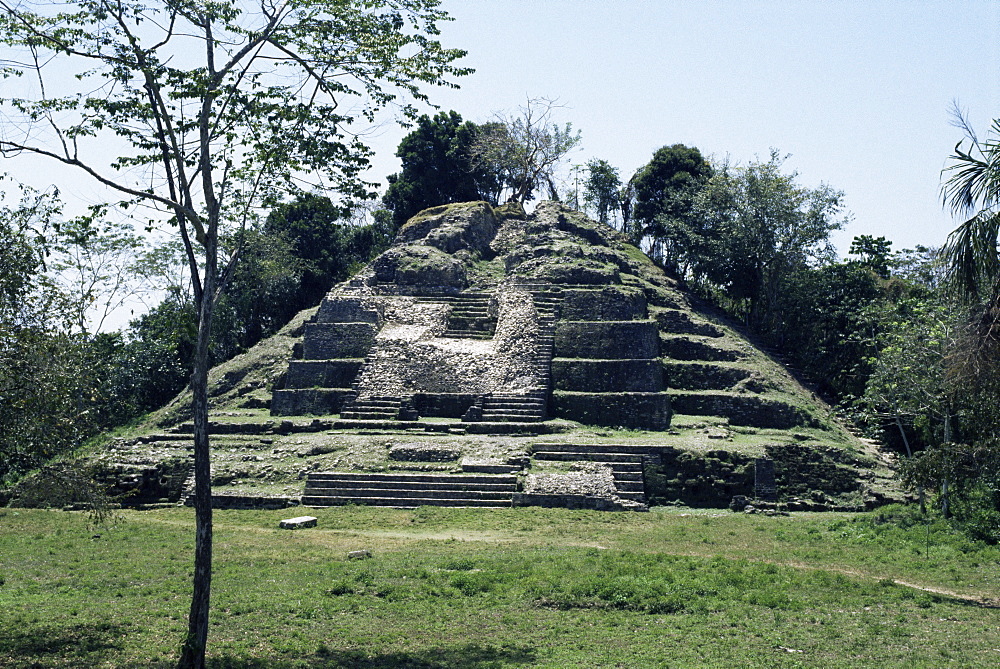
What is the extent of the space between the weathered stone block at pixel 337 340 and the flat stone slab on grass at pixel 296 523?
1260 cm

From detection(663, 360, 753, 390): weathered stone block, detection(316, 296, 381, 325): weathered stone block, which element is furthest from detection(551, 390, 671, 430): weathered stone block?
detection(316, 296, 381, 325): weathered stone block

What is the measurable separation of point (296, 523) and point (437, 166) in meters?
34.0

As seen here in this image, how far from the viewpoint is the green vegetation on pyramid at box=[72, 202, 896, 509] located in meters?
22.0

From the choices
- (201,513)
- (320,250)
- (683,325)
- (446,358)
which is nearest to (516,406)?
(446,358)

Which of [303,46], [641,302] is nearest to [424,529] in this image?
[303,46]

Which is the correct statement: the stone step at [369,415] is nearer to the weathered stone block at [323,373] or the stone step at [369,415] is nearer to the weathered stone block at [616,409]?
the weathered stone block at [323,373]

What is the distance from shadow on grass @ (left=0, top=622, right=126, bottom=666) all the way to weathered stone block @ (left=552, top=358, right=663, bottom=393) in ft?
63.0

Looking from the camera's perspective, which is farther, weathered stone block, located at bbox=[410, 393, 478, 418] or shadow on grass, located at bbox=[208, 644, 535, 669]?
weathered stone block, located at bbox=[410, 393, 478, 418]

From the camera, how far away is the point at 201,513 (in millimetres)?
9195

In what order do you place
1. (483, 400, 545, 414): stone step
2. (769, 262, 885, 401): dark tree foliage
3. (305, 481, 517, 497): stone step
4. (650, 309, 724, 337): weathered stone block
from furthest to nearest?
1. (769, 262, 885, 401): dark tree foliage
2. (650, 309, 724, 337): weathered stone block
3. (483, 400, 545, 414): stone step
4. (305, 481, 517, 497): stone step

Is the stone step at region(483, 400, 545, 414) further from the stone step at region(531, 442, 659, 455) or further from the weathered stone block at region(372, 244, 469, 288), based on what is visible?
the weathered stone block at region(372, 244, 469, 288)

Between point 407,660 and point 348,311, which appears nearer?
point 407,660

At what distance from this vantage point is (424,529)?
725 inches

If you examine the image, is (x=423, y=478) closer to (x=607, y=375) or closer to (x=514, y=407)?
(x=514, y=407)
